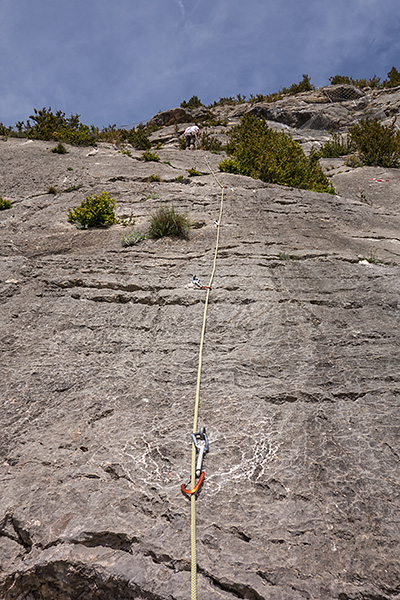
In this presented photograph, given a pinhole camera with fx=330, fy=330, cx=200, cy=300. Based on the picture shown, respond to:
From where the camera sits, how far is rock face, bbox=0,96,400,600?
1.68 m

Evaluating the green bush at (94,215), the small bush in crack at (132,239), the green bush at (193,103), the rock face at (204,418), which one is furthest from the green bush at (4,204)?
the green bush at (193,103)

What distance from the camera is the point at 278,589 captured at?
1.55m

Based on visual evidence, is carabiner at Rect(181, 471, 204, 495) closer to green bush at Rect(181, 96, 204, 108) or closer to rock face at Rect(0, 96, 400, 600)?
rock face at Rect(0, 96, 400, 600)

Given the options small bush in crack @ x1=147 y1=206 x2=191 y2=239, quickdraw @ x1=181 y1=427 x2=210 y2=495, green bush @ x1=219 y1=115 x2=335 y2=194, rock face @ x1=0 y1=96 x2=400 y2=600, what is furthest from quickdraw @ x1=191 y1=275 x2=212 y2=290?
green bush @ x1=219 y1=115 x2=335 y2=194

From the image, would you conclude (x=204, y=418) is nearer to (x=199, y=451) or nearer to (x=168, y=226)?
(x=199, y=451)

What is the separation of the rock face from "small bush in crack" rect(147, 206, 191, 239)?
8.6 inches

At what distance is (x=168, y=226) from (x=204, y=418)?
3.91 metres

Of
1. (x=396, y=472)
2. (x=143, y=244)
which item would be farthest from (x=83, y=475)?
(x=143, y=244)

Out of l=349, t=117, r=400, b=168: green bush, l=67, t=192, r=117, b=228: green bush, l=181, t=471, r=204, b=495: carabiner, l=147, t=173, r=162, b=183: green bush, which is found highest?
l=349, t=117, r=400, b=168: green bush

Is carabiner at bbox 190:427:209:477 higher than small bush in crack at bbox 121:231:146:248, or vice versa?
small bush in crack at bbox 121:231:146:248

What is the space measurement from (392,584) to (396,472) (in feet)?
2.05

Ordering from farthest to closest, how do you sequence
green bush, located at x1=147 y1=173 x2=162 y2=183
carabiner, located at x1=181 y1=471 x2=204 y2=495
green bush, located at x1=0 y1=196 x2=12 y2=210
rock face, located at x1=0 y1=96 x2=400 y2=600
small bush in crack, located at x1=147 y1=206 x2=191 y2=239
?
green bush, located at x1=147 y1=173 x2=162 y2=183, green bush, located at x1=0 y1=196 x2=12 y2=210, small bush in crack, located at x1=147 y1=206 x2=191 y2=239, carabiner, located at x1=181 y1=471 x2=204 y2=495, rock face, located at x1=0 y1=96 x2=400 y2=600

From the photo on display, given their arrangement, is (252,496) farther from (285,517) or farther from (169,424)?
(169,424)

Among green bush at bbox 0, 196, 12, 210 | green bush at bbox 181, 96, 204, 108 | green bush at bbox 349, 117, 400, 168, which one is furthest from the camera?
green bush at bbox 181, 96, 204, 108
